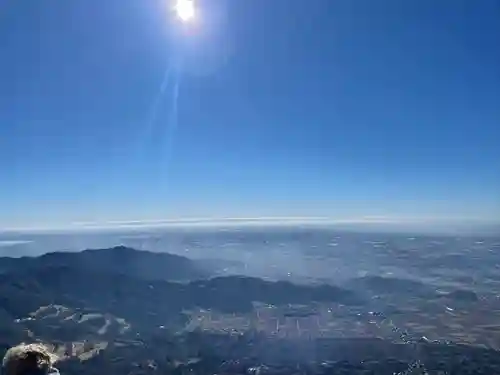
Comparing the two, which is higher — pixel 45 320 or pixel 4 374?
pixel 4 374

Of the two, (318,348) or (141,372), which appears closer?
(141,372)

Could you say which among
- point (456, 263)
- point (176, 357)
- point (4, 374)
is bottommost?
point (176, 357)

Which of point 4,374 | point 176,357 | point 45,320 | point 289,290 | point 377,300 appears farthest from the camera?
point 289,290

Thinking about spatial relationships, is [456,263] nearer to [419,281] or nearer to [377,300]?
[419,281]

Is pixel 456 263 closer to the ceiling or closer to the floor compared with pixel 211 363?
closer to the ceiling

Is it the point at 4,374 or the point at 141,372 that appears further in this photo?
the point at 141,372

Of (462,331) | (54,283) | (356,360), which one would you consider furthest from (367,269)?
(54,283)

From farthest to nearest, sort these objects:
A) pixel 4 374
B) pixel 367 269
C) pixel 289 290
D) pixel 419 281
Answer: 1. pixel 367 269
2. pixel 289 290
3. pixel 419 281
4. pixel 4 374

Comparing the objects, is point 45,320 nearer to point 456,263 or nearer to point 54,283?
point 54,283

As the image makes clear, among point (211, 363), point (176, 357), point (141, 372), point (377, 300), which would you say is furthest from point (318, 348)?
point (377, 300)
